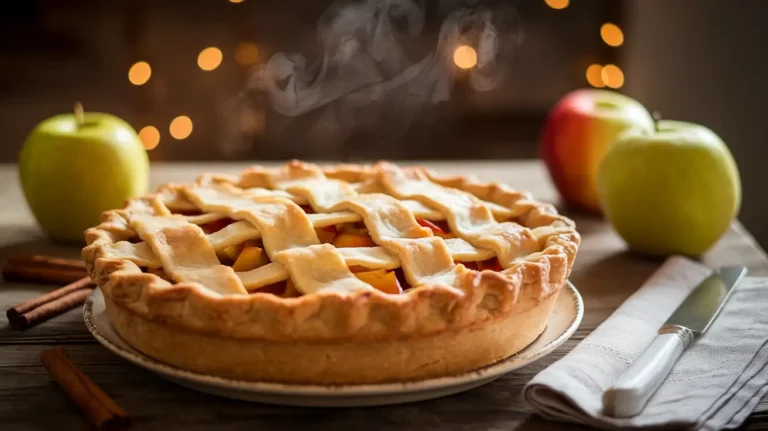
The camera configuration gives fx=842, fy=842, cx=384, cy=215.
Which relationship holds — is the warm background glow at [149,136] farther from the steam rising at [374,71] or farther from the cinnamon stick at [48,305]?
the cinnamon stick at [48,305]

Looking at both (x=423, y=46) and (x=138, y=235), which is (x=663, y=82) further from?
(x=138, y=235)

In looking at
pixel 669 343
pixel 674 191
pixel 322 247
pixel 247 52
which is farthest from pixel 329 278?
pixel 247 52

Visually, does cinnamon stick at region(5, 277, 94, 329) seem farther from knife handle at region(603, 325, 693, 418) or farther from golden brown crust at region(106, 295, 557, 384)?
knife handle at region(603, 325, 693, 418)

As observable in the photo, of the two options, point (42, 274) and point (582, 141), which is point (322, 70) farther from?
point (42, 274)

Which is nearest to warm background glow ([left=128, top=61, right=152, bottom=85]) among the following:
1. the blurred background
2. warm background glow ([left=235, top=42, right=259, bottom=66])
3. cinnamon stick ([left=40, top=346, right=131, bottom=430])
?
the blurred background

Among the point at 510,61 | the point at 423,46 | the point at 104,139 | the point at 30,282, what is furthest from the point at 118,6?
the point at 30,282
